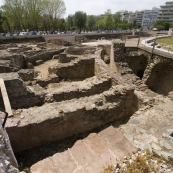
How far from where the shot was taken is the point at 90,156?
3.20 m

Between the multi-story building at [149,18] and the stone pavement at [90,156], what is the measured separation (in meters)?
115

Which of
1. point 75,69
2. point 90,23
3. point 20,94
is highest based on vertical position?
point 90,23

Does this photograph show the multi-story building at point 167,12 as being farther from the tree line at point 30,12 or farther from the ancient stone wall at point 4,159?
the ancient stone wall at point 4,159

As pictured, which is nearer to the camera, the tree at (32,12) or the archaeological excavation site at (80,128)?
the archaeological excavation site at (80,128)

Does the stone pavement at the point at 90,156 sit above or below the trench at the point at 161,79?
above

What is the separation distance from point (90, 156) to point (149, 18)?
393ft

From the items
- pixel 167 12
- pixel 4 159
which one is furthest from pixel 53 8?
pixel 167 12

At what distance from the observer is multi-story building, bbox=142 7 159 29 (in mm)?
103250

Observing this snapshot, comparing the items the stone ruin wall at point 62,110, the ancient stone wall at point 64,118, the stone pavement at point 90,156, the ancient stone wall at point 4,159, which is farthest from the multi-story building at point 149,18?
the ancient stone wall at point 4,159

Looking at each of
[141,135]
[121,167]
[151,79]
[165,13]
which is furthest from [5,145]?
[165,13]

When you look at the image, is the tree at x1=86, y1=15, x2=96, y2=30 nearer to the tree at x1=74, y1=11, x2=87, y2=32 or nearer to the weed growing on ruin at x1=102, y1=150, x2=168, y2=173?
the tree at x1=74, y1=11, x2=87, y2=32

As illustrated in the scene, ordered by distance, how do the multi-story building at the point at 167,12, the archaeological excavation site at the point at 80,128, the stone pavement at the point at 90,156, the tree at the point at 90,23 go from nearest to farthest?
the stone pavement at the point at 90,156 < the archaeological excavation site at the point at 80,128 < the tree at the point at 90,23 < the multi-story building at the point at 167,12

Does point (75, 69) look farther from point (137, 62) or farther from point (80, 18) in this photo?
point (80, 18)

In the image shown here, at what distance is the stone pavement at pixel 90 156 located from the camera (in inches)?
116
